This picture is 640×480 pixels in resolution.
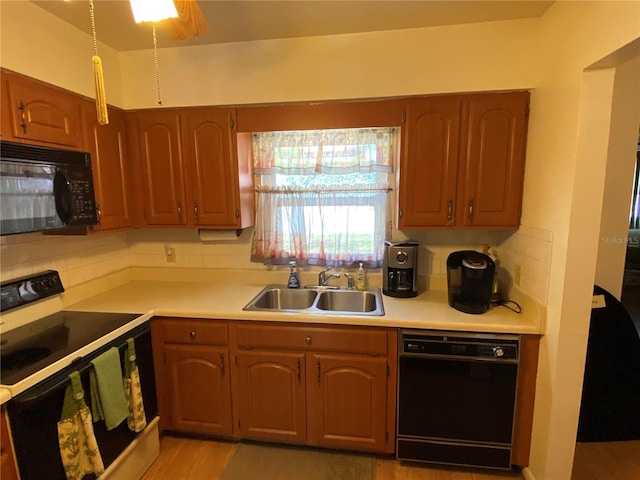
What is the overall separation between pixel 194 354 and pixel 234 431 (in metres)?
0.53

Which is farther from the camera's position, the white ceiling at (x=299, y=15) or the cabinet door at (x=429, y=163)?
the cabinet door at (x=429, y=163)

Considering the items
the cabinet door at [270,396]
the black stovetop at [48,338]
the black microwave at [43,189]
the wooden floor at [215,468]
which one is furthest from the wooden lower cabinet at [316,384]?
the black microwave at [43,189]

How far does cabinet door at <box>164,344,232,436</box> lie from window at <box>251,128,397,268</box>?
31.0 inches

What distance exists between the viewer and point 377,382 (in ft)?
6.02

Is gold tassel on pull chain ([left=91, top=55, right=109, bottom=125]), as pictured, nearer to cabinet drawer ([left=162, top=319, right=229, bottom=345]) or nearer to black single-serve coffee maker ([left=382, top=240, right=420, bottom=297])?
cabinet drawer ([left=162, top=319, right=229, bottom=345])

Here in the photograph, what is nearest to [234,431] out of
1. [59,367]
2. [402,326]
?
[59,367]

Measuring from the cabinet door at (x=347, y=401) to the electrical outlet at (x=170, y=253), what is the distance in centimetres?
138

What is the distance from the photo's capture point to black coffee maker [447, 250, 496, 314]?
1803 mm

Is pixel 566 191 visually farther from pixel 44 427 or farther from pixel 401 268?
pixel 44 427

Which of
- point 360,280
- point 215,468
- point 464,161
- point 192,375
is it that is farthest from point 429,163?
point 215,468

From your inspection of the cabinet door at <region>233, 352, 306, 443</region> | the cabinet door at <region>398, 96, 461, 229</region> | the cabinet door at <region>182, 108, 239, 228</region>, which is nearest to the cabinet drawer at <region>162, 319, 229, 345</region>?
the cabinet door at <region>233, 352, 306, 443</region>

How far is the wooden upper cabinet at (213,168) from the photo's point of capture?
2.10 m

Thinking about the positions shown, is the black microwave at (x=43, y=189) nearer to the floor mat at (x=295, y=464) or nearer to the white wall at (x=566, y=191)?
the floor mat at (x=295, y=464)

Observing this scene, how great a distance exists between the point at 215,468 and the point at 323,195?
1.77 metres
